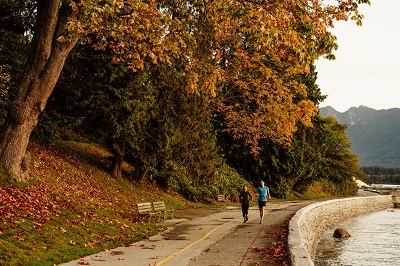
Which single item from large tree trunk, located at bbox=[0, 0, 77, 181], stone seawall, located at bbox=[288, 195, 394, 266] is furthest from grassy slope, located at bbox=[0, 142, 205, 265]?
stone seawall, located at bbox=[288, 195, 394, 266]

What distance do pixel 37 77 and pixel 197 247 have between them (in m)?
7.51

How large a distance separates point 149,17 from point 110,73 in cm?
719

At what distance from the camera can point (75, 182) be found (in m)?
18.9

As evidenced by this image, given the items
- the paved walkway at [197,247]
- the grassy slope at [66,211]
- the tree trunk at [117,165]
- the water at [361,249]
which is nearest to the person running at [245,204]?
the paved walkway at [197,247]

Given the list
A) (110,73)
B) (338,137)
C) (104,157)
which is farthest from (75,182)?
(338,137)

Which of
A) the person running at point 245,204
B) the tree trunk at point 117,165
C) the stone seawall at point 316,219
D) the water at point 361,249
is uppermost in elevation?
the tree trunk at point 117,165

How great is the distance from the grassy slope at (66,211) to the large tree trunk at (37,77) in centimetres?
156

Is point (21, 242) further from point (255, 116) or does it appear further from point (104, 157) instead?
point (255, 116)

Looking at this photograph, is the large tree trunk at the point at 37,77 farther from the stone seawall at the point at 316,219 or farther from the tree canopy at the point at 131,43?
the stone seawall at the point at 316,219

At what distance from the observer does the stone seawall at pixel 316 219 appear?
10.3 m

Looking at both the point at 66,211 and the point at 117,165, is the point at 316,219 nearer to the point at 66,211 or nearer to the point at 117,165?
the point at 117,165

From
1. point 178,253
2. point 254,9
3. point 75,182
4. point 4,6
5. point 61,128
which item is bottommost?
point 178,253

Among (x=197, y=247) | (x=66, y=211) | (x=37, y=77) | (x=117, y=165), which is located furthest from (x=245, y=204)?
(x=37, y=77)

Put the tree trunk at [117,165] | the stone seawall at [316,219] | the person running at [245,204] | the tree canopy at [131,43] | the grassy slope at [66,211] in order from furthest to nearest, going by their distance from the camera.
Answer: the tree trunk at [117,165] → the person running at [245,204] → the tree canopy at [131,43] → the stone seawall at [316,219] → the grassy slope at [66,211]
